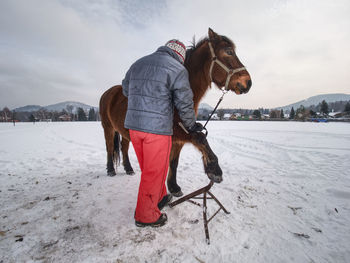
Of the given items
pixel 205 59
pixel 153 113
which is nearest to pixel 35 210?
pixel 153 113

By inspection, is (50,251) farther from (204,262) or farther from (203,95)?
(203,95)

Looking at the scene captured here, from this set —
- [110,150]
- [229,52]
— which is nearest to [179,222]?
[229,52]

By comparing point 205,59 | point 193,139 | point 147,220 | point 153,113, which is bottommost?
point 147,220

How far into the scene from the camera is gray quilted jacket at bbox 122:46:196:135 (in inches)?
67.8

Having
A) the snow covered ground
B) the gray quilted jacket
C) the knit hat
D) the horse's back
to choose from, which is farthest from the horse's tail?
the knit hat

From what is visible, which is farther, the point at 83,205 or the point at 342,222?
the point at 83,205

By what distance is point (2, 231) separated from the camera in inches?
73.8

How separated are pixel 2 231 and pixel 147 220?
1.73 meters

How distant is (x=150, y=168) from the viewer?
6.03ft

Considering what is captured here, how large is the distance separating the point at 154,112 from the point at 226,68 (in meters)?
1.25

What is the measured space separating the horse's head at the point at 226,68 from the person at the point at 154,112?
0.68 m

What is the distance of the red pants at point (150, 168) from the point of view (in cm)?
181

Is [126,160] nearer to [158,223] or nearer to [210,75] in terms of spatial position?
[158,223]

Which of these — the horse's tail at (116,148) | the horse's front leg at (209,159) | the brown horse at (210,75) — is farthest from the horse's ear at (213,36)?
the horse's tail at (116,148)
